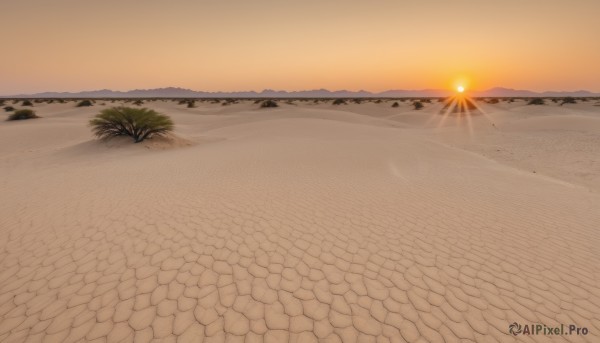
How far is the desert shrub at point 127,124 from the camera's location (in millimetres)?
14297

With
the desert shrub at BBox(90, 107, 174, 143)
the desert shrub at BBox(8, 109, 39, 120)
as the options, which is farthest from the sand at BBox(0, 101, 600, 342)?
the desert shrub at BBox(8, 109, 39, 120)

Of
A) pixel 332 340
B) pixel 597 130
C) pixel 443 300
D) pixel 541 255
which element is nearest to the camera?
pixel 332 340

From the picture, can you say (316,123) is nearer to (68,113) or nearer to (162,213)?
(162,213)

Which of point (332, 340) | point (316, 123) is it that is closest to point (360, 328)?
point (332, 340)

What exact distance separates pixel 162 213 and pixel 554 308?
6127 millimetres

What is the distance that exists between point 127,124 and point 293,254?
14.2 meters

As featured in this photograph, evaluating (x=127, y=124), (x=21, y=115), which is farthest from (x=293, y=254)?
(x=21, y=115)

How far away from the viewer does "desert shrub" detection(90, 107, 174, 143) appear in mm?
14297

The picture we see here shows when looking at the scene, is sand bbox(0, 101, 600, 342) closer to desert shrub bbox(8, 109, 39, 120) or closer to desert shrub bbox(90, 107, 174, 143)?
desert shrub bbox(90, 107, 174, 143)

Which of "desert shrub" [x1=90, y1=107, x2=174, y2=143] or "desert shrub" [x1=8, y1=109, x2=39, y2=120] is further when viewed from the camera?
"desert shrub" [x1=8, y1=109, x2=39, y2=120]

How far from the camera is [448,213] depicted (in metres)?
5.86

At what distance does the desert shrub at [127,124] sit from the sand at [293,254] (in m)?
5.38

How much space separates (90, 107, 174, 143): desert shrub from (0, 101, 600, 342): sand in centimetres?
538

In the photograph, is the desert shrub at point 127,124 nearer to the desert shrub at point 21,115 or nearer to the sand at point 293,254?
the sand at point 293,254
